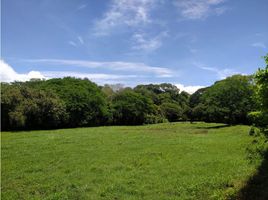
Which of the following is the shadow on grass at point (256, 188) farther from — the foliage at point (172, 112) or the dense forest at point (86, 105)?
the foliage at point (172, 112)

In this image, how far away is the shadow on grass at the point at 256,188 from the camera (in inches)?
467

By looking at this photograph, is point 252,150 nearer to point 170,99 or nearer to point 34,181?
point 34,181

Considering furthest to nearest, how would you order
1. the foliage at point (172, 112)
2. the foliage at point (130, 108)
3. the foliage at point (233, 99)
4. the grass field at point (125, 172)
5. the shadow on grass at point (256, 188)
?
the foliage at point (172, 112)
the foliage at point (130, 108)
the foliage at point (233, 99)
the grass field at point (125, 172)
the shadow on grass at point (256, 188)

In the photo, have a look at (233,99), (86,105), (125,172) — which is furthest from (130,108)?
(125,172)

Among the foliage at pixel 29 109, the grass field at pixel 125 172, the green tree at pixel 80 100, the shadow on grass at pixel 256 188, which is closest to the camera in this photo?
the shadow on grass at pixel 256 188

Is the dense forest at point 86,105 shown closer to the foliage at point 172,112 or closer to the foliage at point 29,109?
the foliage at point 29,109

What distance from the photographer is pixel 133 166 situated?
18297 mm

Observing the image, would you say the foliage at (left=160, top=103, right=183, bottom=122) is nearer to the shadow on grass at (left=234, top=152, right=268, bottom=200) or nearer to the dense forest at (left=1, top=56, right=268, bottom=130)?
the dense forest at (left=1, top=56, right=268, bottom=130)

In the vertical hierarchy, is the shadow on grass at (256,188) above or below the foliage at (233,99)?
below

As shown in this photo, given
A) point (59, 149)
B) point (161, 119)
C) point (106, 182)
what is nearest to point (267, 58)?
point (106, 182)

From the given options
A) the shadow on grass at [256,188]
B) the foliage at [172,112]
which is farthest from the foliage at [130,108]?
the shadow on grass at [256,188]

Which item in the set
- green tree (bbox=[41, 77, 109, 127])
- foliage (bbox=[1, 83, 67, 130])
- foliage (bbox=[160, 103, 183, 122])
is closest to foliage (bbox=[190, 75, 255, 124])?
green tree (bbox=[41, 77, 109, 127])

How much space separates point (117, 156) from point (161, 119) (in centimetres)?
6938

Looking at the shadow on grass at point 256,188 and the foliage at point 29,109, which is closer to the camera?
the shadow on grass at point 256,188
